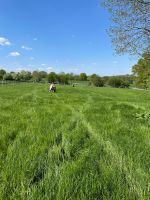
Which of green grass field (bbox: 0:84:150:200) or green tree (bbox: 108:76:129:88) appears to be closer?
green grass field (bbox: 0:84:150:200)

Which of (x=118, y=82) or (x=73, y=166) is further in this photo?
(x=118, y=82)

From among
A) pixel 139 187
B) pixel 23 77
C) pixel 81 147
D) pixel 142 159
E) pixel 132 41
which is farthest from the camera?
pixel 23 77

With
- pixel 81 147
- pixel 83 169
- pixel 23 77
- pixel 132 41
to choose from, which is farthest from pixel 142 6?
pixel 23 77

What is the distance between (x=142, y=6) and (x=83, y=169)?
35.8 ft

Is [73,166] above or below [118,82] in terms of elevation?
above

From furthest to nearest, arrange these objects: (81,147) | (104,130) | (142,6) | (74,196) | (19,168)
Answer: (142,6) → (104,130) → (81,147) → (19,168) → (74,196)

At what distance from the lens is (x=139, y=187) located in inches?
149

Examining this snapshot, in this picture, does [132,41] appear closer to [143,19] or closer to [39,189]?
[143,19]

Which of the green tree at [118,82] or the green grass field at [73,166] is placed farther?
the green tree at [118,82]

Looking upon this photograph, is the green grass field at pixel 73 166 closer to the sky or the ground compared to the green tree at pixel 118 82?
closer to the sky

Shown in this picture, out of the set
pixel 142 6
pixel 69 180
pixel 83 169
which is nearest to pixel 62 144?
pixel 83 169

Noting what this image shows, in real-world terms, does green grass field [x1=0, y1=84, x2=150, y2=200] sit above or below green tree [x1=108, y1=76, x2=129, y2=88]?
above

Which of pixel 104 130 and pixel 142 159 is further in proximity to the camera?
pixel 104 130

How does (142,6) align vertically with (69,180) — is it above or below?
above
